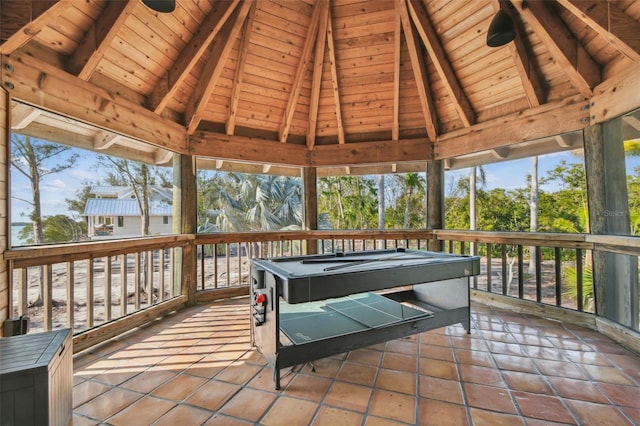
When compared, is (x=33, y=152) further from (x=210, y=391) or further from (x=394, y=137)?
(x=394, y=137)

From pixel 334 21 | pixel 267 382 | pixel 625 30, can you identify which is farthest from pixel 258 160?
pixel 625 30

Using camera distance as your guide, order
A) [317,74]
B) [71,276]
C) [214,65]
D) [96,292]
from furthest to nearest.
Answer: [96,292]
[317,74]
[214,65]
[71,276]

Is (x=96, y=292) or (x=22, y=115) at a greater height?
(x=22, y=115)

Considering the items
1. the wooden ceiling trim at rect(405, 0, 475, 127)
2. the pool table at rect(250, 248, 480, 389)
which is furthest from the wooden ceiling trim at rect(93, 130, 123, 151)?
the wooden ceiling trim at rect(405, 0, 475, 127)

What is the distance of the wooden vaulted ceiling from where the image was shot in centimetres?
267

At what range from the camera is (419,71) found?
14.0 ft

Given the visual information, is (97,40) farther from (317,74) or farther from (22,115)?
(317,74)

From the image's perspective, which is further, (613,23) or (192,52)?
(192,52)

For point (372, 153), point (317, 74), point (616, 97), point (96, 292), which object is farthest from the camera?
point (96, 292)

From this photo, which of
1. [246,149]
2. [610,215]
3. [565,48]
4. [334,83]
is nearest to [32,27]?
[246,149]

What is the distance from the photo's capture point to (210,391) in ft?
6.93

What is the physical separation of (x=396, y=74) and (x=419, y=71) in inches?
13.2

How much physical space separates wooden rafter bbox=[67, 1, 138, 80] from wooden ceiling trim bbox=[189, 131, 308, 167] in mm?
1552

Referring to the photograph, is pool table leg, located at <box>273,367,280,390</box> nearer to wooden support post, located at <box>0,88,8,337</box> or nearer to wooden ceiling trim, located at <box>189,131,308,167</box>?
wooden support post, located at <box>0,88,8,337</box>
